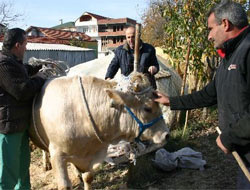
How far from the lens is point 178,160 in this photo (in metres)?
5.11

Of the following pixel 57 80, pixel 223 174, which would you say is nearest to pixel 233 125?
pixel 57 80

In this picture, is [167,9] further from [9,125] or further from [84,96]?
[9,125]

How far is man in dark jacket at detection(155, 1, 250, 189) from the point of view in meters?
2.21

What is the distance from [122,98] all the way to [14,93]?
3.60 ft

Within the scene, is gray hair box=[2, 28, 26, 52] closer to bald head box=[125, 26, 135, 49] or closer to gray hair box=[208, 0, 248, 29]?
bald head box=[125, 26, 135, 49]

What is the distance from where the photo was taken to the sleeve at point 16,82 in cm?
295

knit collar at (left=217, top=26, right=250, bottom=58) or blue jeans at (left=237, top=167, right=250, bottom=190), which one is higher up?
knit collar at (left=217, top=26, right=250, bottom=58)

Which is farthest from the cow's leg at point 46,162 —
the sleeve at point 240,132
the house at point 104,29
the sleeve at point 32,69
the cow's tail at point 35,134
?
the house at point 104,29

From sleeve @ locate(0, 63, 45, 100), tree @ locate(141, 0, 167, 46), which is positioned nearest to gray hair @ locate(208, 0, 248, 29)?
sleeve @ locate(0, 63, 45, 100)

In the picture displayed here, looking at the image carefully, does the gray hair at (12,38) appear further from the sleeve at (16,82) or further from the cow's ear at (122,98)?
the cow's ear at (122,98)

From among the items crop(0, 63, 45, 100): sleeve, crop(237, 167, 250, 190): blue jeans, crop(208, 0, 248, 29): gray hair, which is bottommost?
crop(237, 167, 250, 190): blue jeans

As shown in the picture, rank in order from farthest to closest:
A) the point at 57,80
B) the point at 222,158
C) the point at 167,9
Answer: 1. the point at 167,9
2. the point at 222,158
3. the point at 57,80

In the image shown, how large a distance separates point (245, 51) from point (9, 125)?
2372 millimetres

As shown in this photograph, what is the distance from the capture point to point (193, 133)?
675 centimetres
